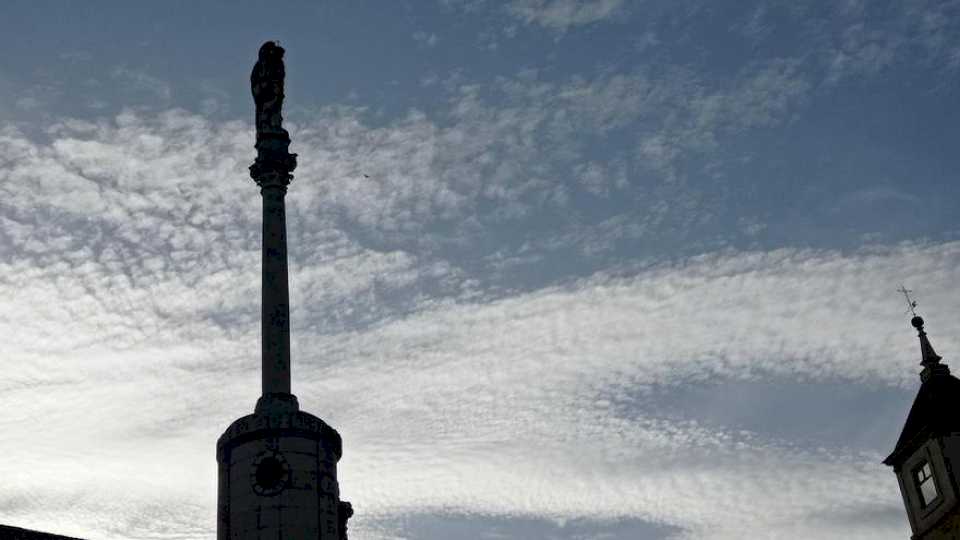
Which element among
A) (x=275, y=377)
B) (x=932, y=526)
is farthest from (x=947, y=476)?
(x=275, y=377)

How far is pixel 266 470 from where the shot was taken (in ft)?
115

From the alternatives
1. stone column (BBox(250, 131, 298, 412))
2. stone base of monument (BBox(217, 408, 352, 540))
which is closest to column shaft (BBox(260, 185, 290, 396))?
stone column (BBox(250, 131, 298, 412))

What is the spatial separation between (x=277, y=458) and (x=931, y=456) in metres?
22.3

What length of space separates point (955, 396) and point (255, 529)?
24564 mm

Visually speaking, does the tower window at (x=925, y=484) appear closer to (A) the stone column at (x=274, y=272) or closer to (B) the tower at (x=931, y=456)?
(B) the tower at (x=931, y=456)

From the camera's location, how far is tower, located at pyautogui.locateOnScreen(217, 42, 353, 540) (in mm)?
34531

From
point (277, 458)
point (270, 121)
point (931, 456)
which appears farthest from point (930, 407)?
point (270, 121)

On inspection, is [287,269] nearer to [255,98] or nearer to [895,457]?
[255,98]

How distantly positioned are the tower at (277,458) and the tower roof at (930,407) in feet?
66.1

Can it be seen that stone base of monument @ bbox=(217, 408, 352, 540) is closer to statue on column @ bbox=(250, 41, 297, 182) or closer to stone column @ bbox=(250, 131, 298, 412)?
stone column @ bbox=(250, 131, 298, 412)

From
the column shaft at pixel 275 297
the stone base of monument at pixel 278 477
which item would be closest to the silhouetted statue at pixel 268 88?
the column shaft at pixel 275 297

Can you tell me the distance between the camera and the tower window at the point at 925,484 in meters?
41.2

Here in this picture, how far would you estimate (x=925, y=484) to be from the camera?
41.8 meters

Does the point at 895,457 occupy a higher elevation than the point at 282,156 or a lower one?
lower
